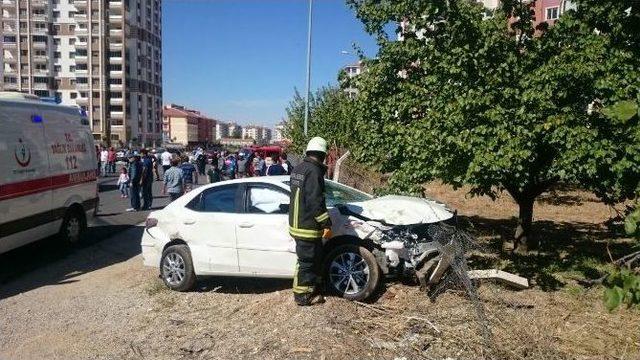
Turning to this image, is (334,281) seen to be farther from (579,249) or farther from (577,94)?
(579,249)

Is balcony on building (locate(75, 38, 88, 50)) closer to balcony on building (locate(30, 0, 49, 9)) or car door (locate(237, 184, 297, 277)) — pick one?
balcony on building (locate(30, 0, 49, 9))

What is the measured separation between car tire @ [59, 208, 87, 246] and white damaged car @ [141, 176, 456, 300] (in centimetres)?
308

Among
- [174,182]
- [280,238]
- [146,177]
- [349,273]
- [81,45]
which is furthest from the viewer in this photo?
[81,45]

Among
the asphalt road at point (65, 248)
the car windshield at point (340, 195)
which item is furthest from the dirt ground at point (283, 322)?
the car windshield at point (340, 195)

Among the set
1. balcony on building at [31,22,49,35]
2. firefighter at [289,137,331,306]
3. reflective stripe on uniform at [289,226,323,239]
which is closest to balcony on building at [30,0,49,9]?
balcony on building at [31,22,49,35]

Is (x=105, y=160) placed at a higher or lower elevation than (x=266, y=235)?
lower

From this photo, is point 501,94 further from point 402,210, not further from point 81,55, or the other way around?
point 81,55

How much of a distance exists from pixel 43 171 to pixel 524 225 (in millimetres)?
8108

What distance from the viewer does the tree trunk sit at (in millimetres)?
9320

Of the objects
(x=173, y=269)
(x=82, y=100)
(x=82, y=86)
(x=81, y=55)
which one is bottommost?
(x=173, y=269)

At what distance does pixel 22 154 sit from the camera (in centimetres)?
813

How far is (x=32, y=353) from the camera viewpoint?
521 centimetres

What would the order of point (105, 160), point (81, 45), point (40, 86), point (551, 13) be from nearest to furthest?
1. point (105, 160)
2. point (551, 13)
3. point (81, 45)
4. point (40, 86)

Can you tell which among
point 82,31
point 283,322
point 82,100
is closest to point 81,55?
point 82,31
